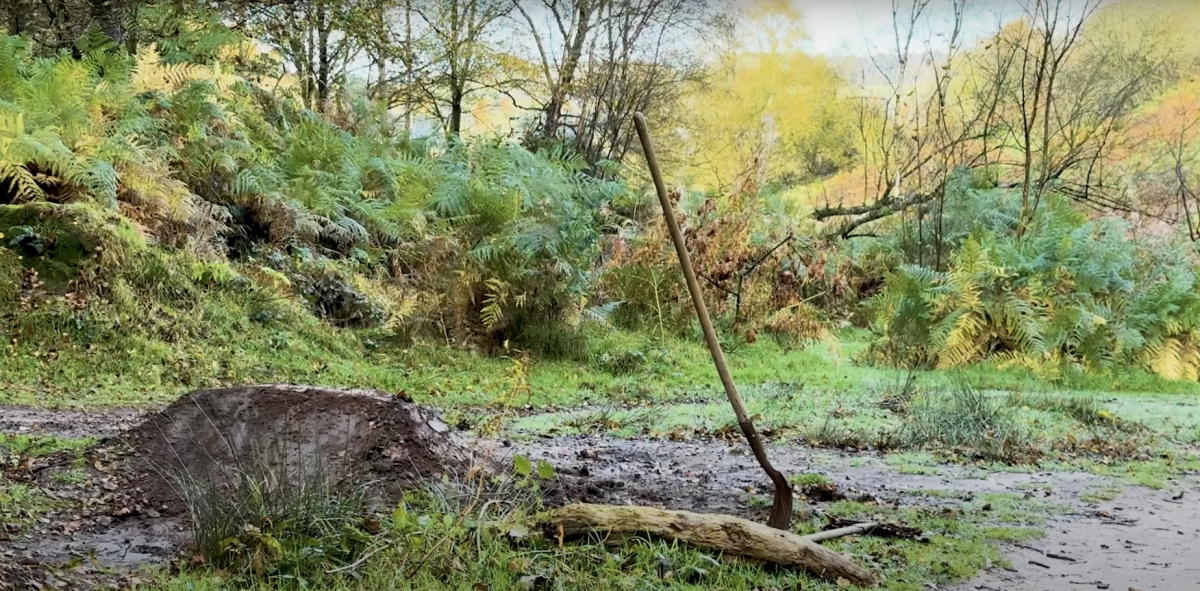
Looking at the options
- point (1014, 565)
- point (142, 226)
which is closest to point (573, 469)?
point (1014, 565)

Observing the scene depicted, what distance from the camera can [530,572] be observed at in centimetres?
112

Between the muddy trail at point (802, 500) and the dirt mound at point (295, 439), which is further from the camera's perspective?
the dirt mound at point (295, 439)

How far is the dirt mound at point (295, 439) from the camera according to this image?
146cm

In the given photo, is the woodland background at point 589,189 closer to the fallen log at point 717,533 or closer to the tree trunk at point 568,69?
the tree trunk at point 568,69

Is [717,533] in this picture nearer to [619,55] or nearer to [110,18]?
[110,18]

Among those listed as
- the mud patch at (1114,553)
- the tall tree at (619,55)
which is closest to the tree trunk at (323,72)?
the tall tree at (619,55)

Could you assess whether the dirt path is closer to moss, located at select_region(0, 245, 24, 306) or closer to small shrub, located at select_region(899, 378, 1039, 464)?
small shrub, located at select_region(899, 378, 1039, 464)

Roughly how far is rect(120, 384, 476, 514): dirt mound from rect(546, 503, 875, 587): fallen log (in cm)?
38

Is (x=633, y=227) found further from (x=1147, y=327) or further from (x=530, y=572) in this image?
(x=530, y=572)

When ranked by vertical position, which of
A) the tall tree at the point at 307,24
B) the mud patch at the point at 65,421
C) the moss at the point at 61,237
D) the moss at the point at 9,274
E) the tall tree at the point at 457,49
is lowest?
the mud patch at the point at 65,421

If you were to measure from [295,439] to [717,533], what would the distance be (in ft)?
2.86

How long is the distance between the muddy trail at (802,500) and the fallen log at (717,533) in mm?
177

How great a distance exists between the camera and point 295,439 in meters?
1.61

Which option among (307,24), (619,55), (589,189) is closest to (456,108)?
(619,55)
